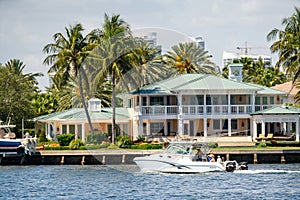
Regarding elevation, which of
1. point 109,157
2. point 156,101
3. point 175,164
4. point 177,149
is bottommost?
point 175,164

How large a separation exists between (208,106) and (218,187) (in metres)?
29.4

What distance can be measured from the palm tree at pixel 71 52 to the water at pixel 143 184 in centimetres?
1611

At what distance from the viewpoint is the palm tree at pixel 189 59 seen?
93375mm

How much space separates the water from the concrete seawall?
244 cm

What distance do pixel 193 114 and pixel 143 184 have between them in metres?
27.1

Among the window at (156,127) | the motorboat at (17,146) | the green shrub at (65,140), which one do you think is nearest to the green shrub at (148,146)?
the green shrub at (65,140)

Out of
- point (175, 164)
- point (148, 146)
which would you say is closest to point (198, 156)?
point (175, 164)

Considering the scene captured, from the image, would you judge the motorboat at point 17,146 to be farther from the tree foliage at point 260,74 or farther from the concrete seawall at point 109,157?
the tree foliage at point 260,74

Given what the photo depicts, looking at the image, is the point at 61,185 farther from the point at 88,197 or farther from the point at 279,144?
the point at 279,144

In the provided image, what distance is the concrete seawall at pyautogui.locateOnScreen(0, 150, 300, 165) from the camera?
6200cm

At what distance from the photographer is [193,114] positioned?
245ft

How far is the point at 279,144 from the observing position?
67188 millimetres

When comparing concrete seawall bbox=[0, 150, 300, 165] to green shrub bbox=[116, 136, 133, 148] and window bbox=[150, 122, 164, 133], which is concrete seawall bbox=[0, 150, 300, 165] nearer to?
green shrub bbox=[116, 136, 133, 148]

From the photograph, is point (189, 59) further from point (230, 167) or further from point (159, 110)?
point (230, 167)
